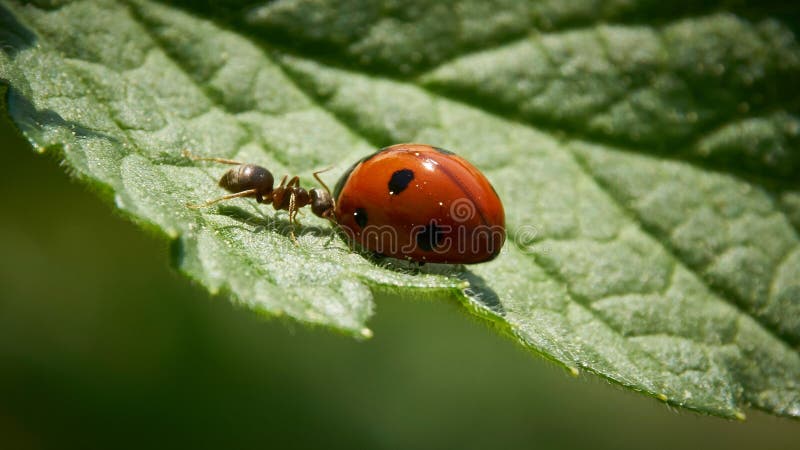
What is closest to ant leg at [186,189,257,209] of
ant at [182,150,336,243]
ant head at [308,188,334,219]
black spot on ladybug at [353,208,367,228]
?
ant at [182,150,336,243]

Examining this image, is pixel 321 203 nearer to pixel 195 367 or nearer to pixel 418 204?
pixel 418 204

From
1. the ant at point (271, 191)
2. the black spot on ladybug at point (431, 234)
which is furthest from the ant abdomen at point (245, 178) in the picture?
the black spot on ladybug at point (431, 234)

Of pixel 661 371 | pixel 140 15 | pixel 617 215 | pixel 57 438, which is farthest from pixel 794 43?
pixel 57 438

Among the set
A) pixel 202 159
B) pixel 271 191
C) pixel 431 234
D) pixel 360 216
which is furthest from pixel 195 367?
pixel 431 234

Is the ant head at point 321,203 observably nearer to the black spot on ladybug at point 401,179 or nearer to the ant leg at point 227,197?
the ant leg at point 227,197

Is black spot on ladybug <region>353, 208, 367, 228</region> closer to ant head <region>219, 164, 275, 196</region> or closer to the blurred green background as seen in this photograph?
ant head <region>219, 164, 275, 196</region>
